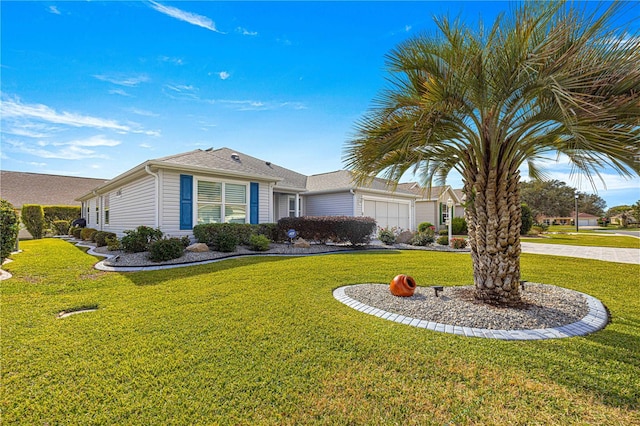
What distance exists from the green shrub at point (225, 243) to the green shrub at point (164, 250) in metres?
1.56

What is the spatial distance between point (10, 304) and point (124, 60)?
23.3 feet

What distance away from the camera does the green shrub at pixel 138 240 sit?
30.1 ft

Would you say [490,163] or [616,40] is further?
[490,163]

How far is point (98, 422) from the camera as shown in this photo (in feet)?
6.47

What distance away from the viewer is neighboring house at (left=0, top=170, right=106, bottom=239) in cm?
2381

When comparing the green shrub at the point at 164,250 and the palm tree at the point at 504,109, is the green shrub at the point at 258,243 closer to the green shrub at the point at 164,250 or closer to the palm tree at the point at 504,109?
the green shrub at the point at 164,250

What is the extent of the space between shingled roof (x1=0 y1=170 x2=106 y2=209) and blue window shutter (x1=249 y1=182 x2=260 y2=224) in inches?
780

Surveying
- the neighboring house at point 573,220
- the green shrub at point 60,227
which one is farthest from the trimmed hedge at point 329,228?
the neighboring house at point 573,220

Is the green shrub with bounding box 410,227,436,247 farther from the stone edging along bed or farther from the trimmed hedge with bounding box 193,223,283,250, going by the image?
the stone edging along bed

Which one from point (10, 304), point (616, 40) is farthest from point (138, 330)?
point (616, 40)

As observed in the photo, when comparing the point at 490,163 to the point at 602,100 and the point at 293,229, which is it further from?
the point at 293,229

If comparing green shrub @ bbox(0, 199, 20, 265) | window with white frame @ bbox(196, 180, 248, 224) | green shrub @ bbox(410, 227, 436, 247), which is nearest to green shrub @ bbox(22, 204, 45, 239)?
window with white frame @ bbox(196, 180, 248, 224)

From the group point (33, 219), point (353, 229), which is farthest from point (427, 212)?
point (33, 219)

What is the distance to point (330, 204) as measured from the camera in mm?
17688
